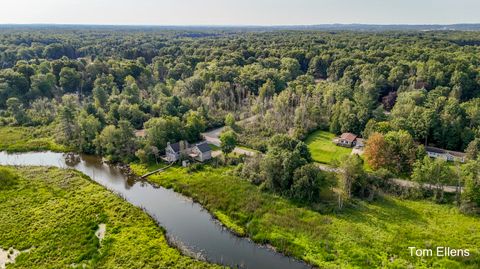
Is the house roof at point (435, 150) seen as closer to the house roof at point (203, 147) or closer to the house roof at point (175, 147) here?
the house roof at point (203, 147)

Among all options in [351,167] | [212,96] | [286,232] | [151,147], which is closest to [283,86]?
[212,96]

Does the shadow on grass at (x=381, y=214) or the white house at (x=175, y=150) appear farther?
the white house at (x=175, y=150)

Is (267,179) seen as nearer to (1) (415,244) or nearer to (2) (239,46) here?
(1) (415,244)

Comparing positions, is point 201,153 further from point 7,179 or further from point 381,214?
point 381,214

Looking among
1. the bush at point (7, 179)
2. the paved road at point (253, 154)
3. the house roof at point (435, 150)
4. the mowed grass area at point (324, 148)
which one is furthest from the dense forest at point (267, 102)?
the bush at point (7, 179)

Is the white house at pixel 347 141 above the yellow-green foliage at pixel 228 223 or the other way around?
above

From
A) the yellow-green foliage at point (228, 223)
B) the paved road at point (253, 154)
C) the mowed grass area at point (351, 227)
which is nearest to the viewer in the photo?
the mowed grass area at point (351, 227)

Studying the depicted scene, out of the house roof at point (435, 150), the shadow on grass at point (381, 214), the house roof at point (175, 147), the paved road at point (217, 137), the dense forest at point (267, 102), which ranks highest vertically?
the dense forest at point (267, 102)
